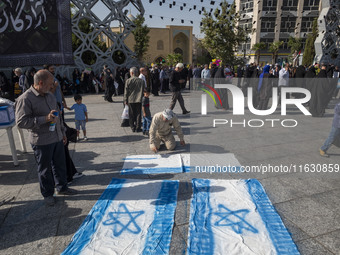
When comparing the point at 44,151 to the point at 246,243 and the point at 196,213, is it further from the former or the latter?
the point at 246,243

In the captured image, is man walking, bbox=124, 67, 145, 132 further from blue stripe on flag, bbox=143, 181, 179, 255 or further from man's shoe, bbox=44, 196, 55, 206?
man's shoe, bbox=44, 196, 55, 206

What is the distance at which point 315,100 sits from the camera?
906 centimetres

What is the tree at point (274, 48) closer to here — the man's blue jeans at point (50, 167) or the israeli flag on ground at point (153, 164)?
the israeli flag on ground at point (153, 164)

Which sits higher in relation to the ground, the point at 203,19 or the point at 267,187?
the point at 203,19

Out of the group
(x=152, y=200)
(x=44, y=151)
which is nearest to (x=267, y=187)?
(x=152, y=200)

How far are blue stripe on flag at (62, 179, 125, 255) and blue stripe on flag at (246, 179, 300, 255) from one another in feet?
6.86

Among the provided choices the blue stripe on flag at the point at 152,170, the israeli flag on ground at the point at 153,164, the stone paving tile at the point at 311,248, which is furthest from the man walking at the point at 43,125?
the stone paving tile at the point at 311,248

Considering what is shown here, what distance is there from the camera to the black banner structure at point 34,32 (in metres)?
12.6

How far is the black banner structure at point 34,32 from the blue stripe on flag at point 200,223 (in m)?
13.4

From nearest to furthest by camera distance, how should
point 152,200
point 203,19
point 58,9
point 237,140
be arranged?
point 152,200 → point 237,140 → point 58,9 → point 203,19

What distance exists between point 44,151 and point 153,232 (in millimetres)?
1833

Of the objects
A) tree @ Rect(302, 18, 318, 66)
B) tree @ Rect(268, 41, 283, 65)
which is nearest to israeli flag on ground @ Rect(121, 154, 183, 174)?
tree @ Rect(302, 18, 318, 66)

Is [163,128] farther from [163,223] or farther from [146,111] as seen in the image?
[163,223]

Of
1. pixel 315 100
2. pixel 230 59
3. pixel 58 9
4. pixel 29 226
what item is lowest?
pixel 29 226
